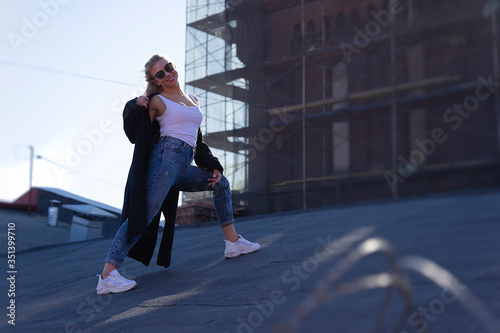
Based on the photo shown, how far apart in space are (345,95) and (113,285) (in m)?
7.14

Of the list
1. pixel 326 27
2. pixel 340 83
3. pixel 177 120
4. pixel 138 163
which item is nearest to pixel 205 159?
pixel 177 120

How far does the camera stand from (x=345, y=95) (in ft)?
32.1

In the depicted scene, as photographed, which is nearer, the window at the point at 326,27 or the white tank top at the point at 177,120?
the white tank top at the point at 177,120

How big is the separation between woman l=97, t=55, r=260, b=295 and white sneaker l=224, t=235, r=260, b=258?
35cm

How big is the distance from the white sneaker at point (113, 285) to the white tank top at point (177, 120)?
777 mm

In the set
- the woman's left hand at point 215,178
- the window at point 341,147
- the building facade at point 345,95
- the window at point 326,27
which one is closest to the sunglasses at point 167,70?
the woman's left hand at point 215,178

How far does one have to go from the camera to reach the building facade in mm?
6883

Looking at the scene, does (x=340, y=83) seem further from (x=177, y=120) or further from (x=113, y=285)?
(x=113, y=285)

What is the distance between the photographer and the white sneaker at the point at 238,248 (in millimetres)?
3490

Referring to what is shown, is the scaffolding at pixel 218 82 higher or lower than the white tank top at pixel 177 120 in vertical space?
higher

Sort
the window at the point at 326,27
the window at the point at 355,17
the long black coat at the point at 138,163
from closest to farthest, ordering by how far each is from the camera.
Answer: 1. the long black coat at the point at 138,163
2. the window at the point at 355,17
3. the window at the point at 326,27

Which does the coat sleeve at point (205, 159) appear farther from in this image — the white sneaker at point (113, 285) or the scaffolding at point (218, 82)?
the scaffolding at point (218, 82)

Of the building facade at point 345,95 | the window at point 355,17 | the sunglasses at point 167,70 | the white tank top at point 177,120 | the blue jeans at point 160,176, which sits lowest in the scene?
the blue jeans at point 160,176

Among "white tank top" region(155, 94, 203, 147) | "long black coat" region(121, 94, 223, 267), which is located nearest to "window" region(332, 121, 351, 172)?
"white tank top" region(155, 94, 203, 147)
